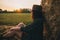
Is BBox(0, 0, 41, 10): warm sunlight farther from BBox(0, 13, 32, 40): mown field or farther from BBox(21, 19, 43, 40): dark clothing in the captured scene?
BBox(21, 19, 43, 40): dark clothing

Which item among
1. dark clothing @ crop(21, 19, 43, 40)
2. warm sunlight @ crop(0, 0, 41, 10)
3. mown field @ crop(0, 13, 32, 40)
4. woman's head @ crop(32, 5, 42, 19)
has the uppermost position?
warm sunlight @ crop(0, 0, 41, 10)

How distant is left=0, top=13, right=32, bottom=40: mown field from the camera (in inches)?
101

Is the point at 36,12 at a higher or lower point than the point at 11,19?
higher

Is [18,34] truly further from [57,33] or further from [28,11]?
[57,33]

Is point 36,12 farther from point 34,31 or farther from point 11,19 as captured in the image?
point 11,19

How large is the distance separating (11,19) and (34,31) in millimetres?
359

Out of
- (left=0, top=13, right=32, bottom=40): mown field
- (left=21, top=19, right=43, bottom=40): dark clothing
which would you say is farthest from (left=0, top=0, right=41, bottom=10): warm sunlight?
(left=21, top=19, right=43, bottom=40): dark clothing

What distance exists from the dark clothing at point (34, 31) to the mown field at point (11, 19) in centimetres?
9

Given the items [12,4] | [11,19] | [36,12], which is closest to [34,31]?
[36,12]

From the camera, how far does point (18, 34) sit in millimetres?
2559

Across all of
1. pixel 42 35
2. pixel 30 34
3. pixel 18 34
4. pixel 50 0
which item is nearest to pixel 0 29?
pixel 18 34

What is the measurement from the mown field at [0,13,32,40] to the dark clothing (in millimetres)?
94

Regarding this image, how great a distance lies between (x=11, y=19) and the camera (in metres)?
2.61

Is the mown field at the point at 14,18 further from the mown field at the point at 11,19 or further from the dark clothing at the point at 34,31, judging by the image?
the dark clothing at the point at 34,31
